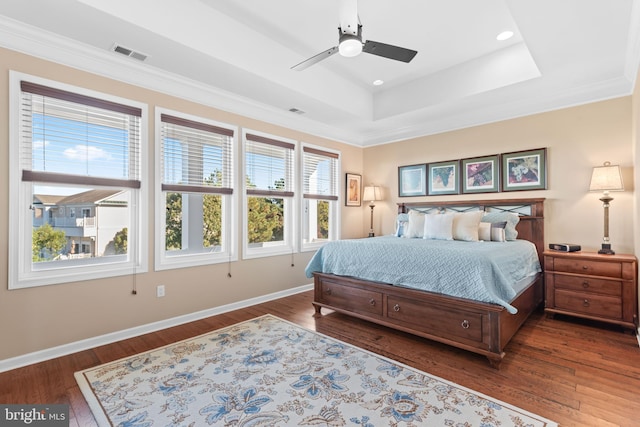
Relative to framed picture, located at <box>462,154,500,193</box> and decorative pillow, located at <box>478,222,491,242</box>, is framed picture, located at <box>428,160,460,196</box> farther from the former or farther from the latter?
decorative pillow, located at <box>478,222,491,242</box>

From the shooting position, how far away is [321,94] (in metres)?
4.04

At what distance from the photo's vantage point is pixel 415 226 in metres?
4.26

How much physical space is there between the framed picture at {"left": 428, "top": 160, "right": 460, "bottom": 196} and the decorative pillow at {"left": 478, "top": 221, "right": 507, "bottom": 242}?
96 centimetres

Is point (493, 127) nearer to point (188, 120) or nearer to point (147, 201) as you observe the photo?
point (188, 120)

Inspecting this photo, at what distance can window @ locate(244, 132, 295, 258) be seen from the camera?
13.9 ft

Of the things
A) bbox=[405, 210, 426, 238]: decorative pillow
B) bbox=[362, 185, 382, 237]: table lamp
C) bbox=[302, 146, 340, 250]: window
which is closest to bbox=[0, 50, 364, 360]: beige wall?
bbox=[302, 146, 340, 250]: window

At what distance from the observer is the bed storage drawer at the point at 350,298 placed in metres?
3.26

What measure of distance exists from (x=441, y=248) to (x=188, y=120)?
3054mm

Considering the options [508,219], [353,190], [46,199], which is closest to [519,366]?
[508,219]

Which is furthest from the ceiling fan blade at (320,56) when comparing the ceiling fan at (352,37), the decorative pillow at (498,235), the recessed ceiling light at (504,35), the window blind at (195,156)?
the decorative pillow at (498,235)

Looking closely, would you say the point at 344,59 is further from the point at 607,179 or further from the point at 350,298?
the point at 607,179

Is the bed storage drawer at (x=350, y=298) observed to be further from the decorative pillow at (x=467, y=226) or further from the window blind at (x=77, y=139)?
the window blind at (x=77, y=139)

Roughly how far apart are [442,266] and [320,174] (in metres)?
2.98

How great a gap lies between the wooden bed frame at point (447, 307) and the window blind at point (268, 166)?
1452 millimetres
